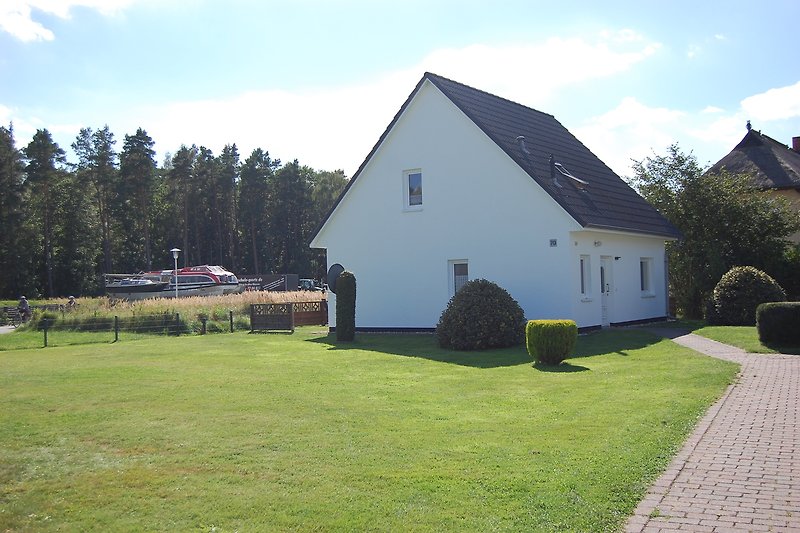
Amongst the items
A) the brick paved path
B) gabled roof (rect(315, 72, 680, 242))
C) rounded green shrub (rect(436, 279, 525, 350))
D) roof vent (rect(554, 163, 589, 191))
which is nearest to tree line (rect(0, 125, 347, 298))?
gabled roof (rect(315, 72, 680, 242))

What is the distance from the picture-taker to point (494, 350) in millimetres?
19453

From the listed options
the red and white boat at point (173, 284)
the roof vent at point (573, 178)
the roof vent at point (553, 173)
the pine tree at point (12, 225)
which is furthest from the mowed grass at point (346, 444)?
the pine tree at point (12, 225)

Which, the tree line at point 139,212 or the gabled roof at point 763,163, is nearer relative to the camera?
the gabled roof at point 763,163

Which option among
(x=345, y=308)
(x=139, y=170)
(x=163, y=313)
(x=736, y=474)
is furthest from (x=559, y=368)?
(x=139, y=170)

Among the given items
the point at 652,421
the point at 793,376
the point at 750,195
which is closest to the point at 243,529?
the point at 652,421

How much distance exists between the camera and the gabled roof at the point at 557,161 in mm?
22891

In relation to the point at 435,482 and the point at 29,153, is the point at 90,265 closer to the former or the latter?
the point at 29,153

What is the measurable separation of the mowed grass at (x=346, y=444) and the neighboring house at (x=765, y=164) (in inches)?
1094

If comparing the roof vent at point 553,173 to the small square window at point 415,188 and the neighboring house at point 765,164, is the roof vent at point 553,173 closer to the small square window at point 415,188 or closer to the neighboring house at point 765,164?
the small square window at point 415,188

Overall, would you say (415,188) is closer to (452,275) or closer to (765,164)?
(452,275)

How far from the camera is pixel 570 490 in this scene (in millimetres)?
6523

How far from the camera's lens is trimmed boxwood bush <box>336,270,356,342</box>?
23672 millimetres

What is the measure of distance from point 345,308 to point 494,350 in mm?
6302

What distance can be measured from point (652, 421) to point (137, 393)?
28.5ft
